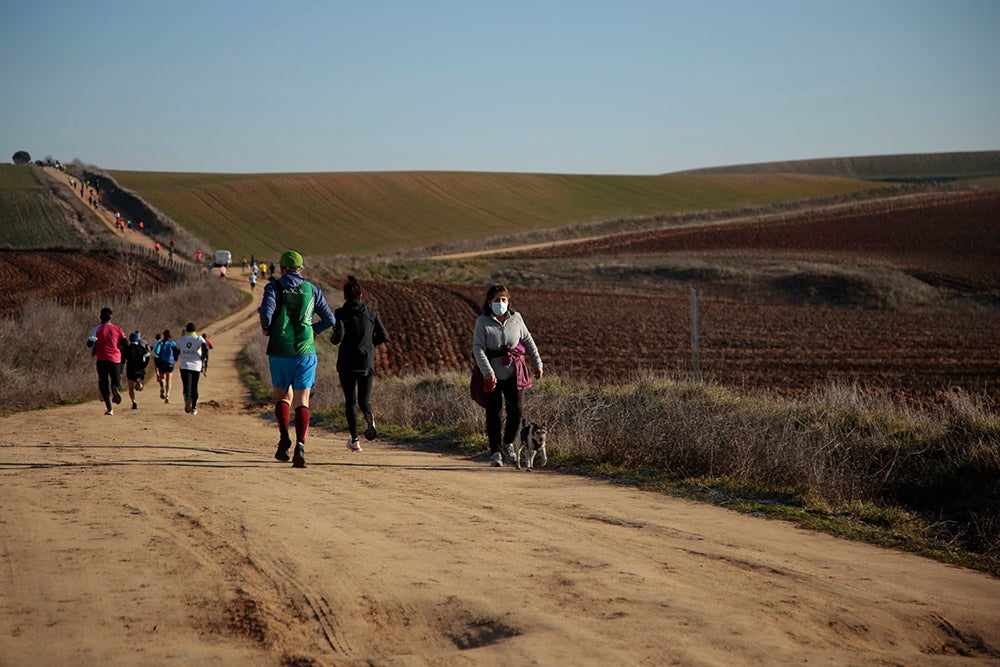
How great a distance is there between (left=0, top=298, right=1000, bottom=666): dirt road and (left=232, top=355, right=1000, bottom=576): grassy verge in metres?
0.75

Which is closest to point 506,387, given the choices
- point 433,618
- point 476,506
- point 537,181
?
point 476,506

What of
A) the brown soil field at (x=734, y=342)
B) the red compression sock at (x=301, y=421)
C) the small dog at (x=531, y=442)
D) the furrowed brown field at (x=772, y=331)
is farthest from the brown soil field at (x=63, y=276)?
the small dog at (x=531, y=442)

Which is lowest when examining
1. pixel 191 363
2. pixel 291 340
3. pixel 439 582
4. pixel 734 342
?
pixel 734 342

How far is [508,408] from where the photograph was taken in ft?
34.7

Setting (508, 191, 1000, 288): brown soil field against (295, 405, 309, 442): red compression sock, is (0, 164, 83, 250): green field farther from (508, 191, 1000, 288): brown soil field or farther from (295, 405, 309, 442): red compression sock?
(295, 405, 309, 442): red compression sock

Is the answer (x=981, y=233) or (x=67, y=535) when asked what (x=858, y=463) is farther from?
(x=981, y=233)

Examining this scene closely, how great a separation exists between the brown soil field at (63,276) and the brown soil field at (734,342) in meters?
13.7

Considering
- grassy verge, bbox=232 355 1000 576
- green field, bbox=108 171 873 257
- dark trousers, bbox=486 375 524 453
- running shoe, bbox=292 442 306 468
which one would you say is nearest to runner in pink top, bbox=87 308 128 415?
grassy verge, bbox=232 355 1000 576

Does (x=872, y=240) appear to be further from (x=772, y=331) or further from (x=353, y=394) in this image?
(x=353, y=394)

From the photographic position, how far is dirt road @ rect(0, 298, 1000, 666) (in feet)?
14.5

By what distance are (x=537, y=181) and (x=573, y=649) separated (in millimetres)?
115770

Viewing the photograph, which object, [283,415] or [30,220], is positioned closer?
[283,415]

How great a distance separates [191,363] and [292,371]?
9642mm

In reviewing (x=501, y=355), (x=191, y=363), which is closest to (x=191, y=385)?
(x=191, y=363)
